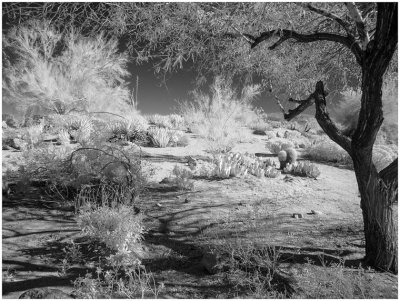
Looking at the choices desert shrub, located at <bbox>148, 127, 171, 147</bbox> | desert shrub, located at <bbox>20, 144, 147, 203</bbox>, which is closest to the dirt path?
desert shrub, located at <bbox>20, 144, 147, 203</bbox>

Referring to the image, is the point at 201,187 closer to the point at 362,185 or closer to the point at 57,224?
the point at 57,224

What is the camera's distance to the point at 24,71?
71.1 feet

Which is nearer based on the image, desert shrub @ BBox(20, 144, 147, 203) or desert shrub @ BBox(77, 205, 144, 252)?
desert shrub @ BBox(77, 205, 144, 252)

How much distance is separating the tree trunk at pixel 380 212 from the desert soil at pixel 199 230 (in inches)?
8.5

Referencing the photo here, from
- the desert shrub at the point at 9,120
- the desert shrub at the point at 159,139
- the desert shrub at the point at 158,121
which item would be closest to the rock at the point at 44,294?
the desert shrub at the point at 159,139

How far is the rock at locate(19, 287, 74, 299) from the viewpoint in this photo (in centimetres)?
328

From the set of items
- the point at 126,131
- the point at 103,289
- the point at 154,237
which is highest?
the point at 126,131

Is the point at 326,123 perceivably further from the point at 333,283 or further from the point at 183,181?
the point at 183,181

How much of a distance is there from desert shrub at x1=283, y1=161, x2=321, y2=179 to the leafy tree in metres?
2.03

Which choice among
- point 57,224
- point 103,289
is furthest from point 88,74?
point 103,289

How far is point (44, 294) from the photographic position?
3.35 m

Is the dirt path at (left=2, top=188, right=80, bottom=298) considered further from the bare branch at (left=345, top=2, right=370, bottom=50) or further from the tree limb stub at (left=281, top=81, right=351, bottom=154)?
the bare branch at (left=345, top=2, right=370, bottom=50)

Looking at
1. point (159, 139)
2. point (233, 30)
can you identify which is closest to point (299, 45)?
point (233, 30)

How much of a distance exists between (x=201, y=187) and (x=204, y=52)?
2.78 metres
